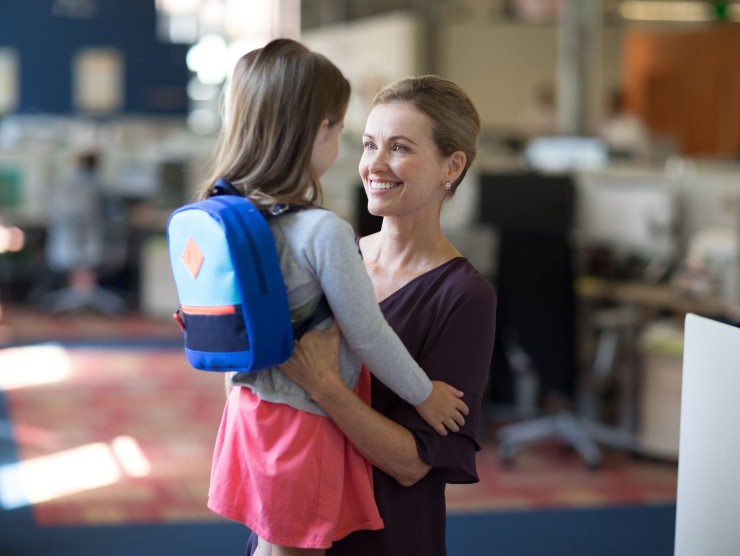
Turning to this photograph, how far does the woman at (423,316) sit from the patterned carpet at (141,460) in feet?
9.46

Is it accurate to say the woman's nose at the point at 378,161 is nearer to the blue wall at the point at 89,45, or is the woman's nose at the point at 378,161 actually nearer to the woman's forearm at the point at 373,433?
the woman's forearm at the point at 373,433

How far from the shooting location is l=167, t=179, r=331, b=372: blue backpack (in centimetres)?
140

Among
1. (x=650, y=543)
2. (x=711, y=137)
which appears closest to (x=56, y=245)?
(x=650, y=543)

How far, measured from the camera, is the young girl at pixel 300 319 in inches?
56.8

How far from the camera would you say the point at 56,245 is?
29.9 ft

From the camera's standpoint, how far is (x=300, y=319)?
149cm

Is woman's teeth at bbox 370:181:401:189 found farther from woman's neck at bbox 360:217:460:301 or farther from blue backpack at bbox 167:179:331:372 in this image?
blue backpack at bbox 167:179:331:372

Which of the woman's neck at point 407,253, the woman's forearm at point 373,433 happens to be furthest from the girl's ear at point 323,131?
the woman's forearm at point 373,433

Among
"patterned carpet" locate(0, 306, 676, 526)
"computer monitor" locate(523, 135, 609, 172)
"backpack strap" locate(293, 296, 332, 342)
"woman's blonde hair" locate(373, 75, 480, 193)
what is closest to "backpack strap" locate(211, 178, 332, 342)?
"backpack strap" locate(293, 296, 332, 342)

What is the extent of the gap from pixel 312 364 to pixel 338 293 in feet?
0.34

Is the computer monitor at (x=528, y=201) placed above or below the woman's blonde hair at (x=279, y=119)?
below

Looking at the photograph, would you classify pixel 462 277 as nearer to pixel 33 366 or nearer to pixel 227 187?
pixel 227 187

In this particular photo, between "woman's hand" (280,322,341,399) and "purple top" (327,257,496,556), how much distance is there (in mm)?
138

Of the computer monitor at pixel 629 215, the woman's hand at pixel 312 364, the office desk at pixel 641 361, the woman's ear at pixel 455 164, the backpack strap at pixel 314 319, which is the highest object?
the woman's ear at pixel 455 164
